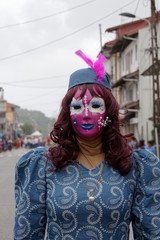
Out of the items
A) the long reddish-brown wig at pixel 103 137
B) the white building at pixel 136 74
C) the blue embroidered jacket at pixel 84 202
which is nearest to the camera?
the blue embroidered jacket at pixel 84 202

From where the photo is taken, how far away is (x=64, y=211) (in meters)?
1.96

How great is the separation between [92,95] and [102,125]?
19cm

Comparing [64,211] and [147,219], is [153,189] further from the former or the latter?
[64,211]

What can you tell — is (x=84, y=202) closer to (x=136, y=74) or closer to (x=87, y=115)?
(x=87, y=115)

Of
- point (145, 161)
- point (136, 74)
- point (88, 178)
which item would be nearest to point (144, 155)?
point (145, 161)

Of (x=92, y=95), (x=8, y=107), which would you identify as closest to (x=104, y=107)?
(x=92, y=95)

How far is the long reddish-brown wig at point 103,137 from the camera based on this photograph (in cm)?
212

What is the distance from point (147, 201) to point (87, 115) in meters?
0.59

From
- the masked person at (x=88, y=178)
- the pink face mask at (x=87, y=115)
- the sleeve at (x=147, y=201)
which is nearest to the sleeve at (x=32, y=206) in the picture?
the masked person at (x=88, y=178)

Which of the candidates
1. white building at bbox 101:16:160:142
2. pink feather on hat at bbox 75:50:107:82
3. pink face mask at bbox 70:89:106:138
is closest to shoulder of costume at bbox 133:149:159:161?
pink face mask at bbox 70:89:106:138

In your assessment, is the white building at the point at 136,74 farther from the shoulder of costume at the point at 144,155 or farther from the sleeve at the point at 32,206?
the sleeve at the point at 32,206

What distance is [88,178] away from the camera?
2.06 m

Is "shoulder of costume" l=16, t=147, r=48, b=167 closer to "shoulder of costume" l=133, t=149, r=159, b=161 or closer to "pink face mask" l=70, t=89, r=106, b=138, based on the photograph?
"pink face mask" l=70, t=89, r=106, b=138

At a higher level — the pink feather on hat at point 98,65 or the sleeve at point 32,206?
the pink feather on hat at point 98,65
